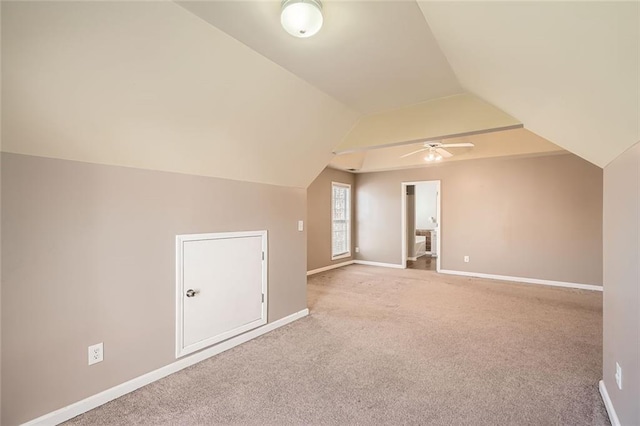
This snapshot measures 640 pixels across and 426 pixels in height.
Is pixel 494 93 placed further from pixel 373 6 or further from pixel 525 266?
pixel 525 266

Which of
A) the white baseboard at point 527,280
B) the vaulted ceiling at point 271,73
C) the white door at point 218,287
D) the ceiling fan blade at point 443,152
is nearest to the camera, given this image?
the vaulted ceiling at point 271,73

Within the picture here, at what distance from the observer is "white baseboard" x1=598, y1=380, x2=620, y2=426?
162cm

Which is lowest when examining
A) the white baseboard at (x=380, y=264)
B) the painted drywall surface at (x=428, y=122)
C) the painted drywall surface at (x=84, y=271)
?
the white baseboard at (x=380, y=264)

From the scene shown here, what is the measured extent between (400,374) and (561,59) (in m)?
2.22

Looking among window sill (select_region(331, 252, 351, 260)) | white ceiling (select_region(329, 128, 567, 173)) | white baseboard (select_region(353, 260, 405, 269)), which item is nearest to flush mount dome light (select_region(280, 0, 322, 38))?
white ceiling (select_region(329, 128, 567, 173))

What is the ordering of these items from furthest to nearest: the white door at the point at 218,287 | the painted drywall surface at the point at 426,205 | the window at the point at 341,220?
the painted drywall surface at the point at 426,205 < the window at the point at 341,220 < the white door at the point at 218,287

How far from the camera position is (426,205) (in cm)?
980

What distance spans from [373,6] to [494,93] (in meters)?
1.13

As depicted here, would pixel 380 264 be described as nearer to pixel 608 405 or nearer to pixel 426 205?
pixel 426 205

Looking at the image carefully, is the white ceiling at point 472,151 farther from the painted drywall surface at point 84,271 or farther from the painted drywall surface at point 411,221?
the painted drywall surface at point 84,271

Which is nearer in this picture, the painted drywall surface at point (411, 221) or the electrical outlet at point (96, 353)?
the electrical outlet at point (96, 353)

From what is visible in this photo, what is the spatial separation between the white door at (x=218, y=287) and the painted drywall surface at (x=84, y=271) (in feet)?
0.34

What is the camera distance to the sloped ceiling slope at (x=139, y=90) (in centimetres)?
132

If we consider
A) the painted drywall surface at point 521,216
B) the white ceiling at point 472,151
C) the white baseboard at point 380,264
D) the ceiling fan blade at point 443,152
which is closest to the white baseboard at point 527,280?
the painted drywall surface at point 521,216
